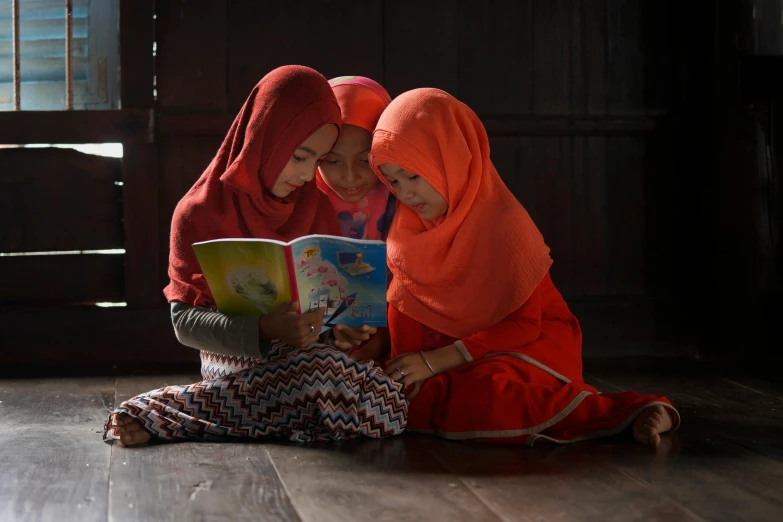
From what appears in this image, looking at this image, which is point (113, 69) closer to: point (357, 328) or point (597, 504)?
point (357, 328)

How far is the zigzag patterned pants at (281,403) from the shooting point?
82.4 inches

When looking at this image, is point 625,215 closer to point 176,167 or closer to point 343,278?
point 176,167

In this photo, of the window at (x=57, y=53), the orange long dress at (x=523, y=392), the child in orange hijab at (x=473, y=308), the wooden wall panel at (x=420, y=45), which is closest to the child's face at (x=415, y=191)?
the child in orange hijab at (x=473, y=308)

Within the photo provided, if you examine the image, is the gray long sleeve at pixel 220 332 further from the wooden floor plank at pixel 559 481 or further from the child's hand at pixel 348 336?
the wooden floor plank at pixel 559 481

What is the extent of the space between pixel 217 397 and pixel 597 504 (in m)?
0.90

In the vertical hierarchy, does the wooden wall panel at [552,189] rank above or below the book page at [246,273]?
above

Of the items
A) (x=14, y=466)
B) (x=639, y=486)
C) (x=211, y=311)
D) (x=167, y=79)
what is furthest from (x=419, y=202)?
(x=167, y=79)

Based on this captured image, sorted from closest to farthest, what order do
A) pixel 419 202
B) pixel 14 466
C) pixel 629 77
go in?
pixel 14 466 → pixel 419 202 → pixel 629 77

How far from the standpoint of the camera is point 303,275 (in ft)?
6.42

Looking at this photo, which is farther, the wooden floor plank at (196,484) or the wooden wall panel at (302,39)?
the wooden wall panel at (302,39)

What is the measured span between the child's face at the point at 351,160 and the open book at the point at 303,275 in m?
0.46

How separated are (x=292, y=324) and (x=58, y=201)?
5.84ft

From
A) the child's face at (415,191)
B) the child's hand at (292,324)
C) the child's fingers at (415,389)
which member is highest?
the child's face at (415,191)

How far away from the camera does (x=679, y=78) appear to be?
357 centimetres
